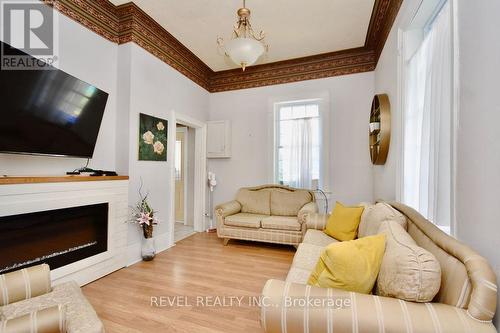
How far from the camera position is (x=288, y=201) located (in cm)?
390

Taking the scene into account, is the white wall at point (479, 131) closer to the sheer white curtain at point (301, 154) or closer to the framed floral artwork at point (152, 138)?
the sheer white curtain at point (301, 154)

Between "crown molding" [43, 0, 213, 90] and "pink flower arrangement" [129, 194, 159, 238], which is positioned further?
"pink flower arrangement" [129, 194, 159, 238]

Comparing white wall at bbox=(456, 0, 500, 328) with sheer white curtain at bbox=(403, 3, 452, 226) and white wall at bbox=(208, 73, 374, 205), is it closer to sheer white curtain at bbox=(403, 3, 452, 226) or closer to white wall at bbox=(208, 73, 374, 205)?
sheer white curtain at bbox=(403, 3, 452, 226)

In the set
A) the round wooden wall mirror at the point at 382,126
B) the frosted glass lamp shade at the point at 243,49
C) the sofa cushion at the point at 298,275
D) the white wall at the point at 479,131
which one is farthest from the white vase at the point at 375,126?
the sofa cushion at the point at 298,275

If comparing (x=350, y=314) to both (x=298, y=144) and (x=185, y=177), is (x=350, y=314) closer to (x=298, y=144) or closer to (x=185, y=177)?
(x=298, y=144)

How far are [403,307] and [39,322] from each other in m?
1.60

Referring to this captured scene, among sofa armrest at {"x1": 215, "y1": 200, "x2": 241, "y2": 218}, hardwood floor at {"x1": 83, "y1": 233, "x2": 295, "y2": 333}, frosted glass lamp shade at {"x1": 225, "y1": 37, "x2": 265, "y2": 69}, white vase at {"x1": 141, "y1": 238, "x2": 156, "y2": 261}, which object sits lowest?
hardwood floor at {"x1": 83, "y1": 233, "x2": 295, "y2": 333}

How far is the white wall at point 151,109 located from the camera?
293 centimetres

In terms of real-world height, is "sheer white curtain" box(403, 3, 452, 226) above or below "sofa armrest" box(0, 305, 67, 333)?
above

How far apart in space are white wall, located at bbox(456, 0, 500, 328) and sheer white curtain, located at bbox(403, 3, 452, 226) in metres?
0.22

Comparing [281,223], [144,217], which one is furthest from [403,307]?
[144,217]

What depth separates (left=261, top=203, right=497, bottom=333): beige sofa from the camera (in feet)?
2.88

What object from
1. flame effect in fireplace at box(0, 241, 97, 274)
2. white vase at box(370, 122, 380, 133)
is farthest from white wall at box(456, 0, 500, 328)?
flame effect in fireplace at box(0, 241, 97, 274)

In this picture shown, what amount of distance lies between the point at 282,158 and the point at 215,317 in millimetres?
2970
